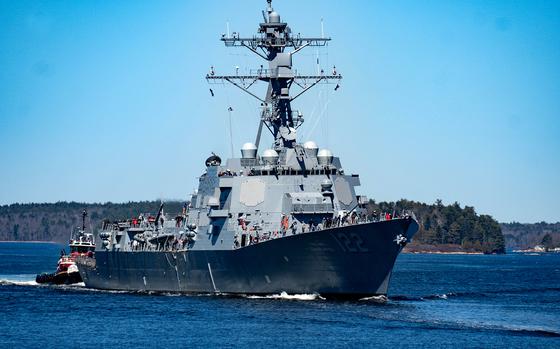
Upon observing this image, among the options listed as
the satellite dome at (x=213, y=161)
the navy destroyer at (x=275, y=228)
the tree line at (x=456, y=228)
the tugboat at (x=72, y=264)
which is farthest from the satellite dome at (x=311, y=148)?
the tree line at (x=456, y=228)

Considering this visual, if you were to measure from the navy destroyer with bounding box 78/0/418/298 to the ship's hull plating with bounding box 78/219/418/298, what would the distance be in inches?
1.6

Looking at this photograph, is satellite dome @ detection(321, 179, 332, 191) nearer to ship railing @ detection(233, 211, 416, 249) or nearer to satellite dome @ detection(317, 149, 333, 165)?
ship railing @ detection(233, 211, 416, 249)

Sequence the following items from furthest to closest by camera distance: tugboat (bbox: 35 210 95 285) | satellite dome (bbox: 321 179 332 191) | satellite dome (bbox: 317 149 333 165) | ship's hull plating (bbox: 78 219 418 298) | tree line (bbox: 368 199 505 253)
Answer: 1. tree line (bbox: 368 199 505 253)
2. tugboat (bbox: 35 210 95 285)
3. satellite dome (bbox: 317 149 333 165)
4. satellite dome (bbox: 321 179 332 191)
5. ship's hull plating (bbox: 78 219 418 298)

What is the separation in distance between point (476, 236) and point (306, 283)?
129859mm

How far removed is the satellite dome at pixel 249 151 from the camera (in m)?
46.8

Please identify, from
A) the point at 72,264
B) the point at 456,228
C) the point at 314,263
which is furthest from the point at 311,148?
the point at 456,228

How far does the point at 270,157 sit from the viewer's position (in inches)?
1785

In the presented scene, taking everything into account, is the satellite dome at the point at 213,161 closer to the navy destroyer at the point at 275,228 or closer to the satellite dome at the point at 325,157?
the navy destroyer at the point at 275,228

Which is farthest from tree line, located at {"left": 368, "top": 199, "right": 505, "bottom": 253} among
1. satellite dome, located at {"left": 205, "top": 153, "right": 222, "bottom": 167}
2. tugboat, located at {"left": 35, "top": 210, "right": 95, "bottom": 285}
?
satellite dome, located at {"left": 205, "top": 153, "right": 222, "bottom": 167}

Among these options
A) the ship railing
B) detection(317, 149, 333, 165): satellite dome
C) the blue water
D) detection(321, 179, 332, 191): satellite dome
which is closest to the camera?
the blue water

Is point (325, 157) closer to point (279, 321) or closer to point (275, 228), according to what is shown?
point (275, 228)

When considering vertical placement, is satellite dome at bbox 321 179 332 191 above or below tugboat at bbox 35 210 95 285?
above

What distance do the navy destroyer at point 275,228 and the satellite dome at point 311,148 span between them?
0.15ft

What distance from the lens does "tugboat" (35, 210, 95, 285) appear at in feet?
203
